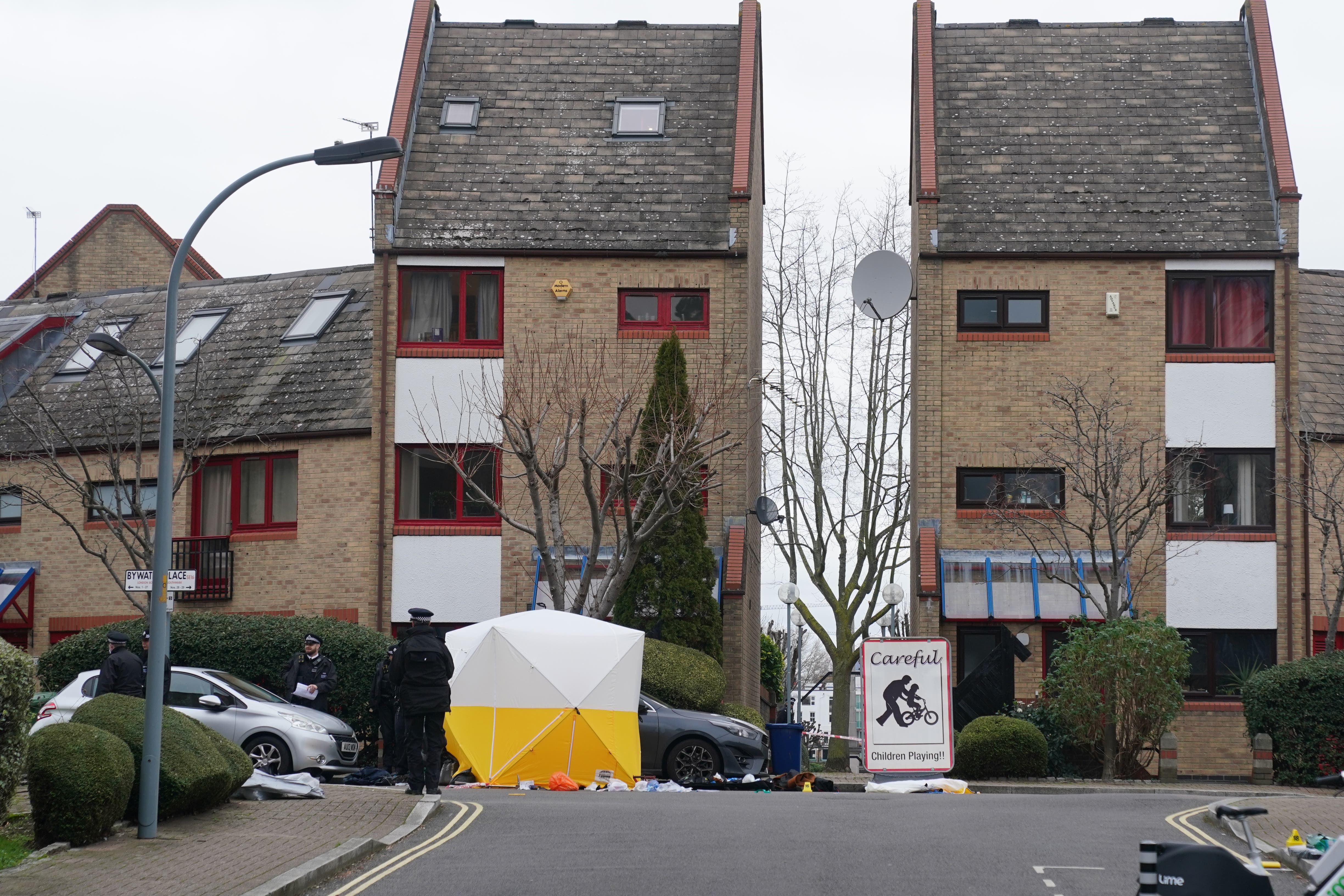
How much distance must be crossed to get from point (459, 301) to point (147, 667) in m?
13.2

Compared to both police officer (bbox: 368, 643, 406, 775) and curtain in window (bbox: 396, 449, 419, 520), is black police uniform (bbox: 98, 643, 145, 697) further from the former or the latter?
curtain in window (bbox: 396, 449, 419, 520)

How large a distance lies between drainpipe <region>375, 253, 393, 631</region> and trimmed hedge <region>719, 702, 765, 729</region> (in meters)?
6.25

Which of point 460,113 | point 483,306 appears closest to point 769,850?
point 483,306

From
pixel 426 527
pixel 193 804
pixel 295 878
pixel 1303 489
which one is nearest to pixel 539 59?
pixel 426 527

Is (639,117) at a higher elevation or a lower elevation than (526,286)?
higher

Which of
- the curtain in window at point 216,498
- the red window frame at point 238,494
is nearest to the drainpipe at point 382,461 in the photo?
the red window frame at point 238,494

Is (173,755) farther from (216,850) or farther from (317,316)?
(317,316)

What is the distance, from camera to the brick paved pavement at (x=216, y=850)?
10180 millimetres

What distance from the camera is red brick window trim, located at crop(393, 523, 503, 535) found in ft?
89.6

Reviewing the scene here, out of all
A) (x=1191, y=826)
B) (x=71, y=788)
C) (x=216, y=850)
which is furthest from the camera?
(x=1191, y=826)

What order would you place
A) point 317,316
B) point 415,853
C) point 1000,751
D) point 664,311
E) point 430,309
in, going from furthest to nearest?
point 317,316 < point 430,309 < point 664,311 < point 1000,751 < point 415,853

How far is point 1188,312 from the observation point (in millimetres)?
27250

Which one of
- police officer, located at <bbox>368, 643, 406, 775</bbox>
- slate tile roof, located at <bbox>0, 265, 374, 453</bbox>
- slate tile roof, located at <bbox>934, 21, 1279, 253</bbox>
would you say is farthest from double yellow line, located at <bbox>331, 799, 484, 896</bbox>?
slate tile roof, located at <bbox>934, 21, 1279, 253</bbox>

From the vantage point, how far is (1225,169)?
2805cm
